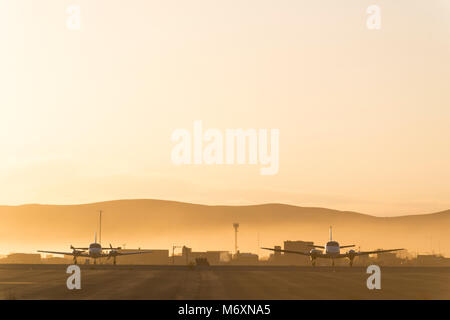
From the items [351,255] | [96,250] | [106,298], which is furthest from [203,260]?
[106,298]

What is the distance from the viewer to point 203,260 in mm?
178125
